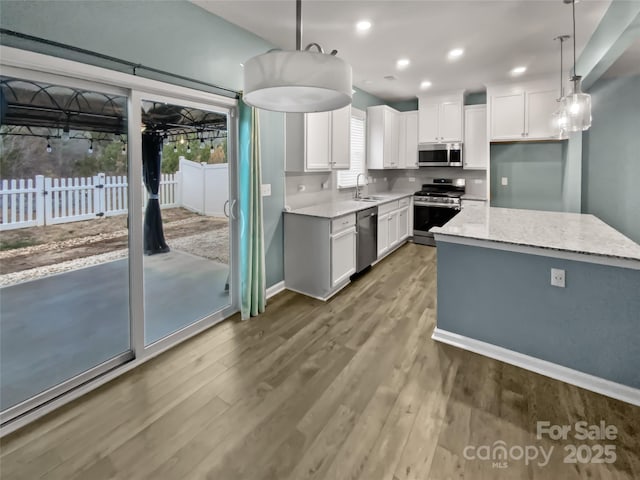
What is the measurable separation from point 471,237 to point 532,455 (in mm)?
1405

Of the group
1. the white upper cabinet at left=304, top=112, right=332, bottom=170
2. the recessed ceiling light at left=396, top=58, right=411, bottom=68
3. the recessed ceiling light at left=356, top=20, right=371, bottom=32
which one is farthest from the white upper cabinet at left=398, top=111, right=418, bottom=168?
the recessed ceiling light at left=356, top=20, right=371, bottom=32

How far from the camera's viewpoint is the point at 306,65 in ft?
4.17

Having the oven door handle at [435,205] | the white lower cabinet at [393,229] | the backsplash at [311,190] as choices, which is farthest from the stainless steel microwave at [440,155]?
the backsplash at [311,190]

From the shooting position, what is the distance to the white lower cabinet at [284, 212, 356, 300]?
12.0ft

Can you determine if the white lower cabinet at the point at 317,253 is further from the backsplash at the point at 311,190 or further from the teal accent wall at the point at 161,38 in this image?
the backsplash at the point at 311,190

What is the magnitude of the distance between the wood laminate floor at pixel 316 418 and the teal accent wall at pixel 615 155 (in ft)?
9.58

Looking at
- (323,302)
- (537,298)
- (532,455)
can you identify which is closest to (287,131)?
(323,302)

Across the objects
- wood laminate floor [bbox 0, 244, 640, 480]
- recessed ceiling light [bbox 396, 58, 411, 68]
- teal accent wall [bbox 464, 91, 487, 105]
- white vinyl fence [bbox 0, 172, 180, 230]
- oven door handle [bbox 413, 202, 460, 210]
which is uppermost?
teal accent wall [bbox 464, 91, 487, 105]

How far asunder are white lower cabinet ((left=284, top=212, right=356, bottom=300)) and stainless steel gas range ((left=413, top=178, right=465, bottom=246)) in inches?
100

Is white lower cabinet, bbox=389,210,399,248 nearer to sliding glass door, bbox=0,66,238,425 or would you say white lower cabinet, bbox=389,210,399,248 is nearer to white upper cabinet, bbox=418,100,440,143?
white upper cabinet, bbox=418,100,440,143

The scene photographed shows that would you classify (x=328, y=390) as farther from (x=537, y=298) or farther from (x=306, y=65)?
(x=306, y=65)

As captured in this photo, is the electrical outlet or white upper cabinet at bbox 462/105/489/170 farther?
white upper cabinet at bbox 462/105/489/170

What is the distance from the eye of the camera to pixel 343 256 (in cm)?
393

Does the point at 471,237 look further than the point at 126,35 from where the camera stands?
Yes
